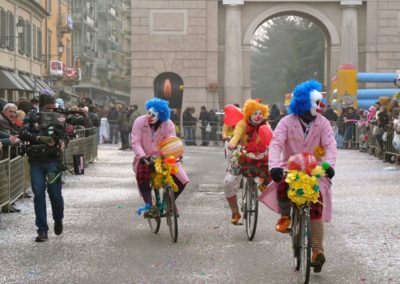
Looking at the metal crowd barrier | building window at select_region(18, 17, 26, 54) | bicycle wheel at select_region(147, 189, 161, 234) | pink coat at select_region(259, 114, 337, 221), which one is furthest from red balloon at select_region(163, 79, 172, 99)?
pink coat at select_region(259, 114, 337, 221)

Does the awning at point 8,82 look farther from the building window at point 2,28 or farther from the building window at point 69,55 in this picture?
the building window at point 69,55

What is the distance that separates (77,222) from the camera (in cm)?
1155

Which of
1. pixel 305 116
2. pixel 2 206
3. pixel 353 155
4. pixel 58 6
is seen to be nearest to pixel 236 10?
pixel 353 155

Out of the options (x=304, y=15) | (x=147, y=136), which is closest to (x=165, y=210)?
(x=147, y=136)

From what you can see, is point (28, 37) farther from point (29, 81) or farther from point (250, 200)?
point (250, 200)

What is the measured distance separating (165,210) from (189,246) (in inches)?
30.5

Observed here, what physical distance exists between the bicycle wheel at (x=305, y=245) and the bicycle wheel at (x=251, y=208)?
87.8 inches

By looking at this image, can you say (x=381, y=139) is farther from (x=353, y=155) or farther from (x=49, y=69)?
(x=49, y=69)

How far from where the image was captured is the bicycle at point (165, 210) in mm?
9805

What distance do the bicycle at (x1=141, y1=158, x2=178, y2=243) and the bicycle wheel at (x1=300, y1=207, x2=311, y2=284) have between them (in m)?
2.35

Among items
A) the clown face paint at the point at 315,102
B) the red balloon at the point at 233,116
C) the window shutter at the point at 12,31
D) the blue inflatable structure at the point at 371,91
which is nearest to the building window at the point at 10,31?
the window shutter at the point at 12,31

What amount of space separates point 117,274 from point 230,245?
6.48 ft

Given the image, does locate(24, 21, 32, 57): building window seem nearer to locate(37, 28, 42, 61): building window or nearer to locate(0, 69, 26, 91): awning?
locate(37, 28, 42, 61): building window

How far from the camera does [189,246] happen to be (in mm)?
9547
